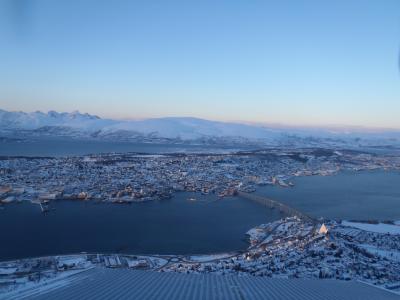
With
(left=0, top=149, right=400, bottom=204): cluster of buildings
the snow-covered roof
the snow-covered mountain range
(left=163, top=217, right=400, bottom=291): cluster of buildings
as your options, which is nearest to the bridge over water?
(left=0, top=149, right=400, bottom=204): cluster of buildings

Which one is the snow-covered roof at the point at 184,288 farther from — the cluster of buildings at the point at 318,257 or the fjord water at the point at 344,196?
the fjord water at the point at 344,196

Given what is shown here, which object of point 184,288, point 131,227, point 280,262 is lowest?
point 131,227

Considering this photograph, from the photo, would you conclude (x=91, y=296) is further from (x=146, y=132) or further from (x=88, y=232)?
(x=146, y=132)

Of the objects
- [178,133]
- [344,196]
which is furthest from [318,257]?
[178,133]

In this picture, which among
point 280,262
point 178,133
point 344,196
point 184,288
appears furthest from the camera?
point 178,133

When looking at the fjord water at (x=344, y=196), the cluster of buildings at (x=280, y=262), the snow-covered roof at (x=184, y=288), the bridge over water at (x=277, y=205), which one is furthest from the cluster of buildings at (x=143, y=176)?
the snow-covered roof at (x=184, y=288)

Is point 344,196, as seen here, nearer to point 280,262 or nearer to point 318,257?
point 318,257
